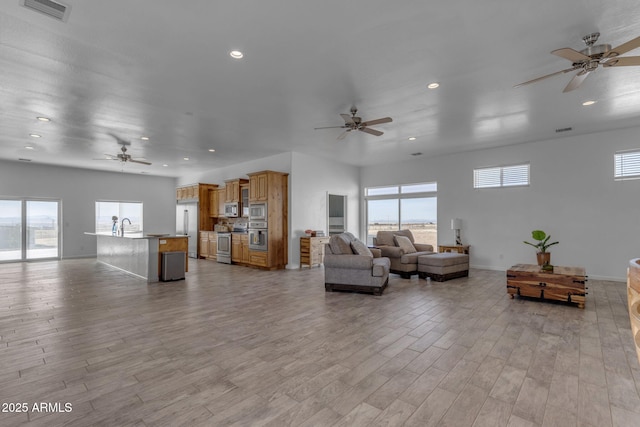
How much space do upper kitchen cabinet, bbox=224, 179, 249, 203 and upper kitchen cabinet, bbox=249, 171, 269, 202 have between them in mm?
858

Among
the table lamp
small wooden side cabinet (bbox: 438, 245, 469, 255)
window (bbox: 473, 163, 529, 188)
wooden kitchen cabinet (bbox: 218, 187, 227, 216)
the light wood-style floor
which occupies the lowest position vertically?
the light wood-style floor

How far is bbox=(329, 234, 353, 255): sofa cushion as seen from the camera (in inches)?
213

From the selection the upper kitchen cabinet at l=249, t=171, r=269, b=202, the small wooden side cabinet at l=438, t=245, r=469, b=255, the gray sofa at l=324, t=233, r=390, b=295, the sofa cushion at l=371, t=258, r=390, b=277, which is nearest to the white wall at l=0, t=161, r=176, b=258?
the upper kitchen cabinet at l=249, t=171, r=269, b=202

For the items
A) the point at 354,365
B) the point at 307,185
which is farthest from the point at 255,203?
the point at 354,365

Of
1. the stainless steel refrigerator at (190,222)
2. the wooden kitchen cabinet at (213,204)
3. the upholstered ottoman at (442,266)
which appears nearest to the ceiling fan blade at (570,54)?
the upholstered ottoman at (442,266)

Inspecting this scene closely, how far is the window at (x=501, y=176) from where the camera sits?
730cm

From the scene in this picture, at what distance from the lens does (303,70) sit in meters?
3.69

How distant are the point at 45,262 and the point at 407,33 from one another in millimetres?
11620

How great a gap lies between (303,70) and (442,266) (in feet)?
14.9

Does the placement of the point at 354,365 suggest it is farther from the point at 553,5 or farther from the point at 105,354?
the point at 553,5

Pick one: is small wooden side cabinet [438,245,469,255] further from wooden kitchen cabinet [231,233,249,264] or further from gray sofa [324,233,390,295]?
wooden kitchen cabinet [231,233,249,264]

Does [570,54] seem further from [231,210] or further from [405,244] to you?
[231,210]

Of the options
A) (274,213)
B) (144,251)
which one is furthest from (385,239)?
(144,251)

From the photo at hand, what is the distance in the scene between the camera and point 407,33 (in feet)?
9.77
